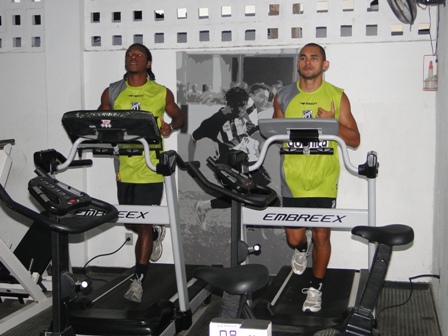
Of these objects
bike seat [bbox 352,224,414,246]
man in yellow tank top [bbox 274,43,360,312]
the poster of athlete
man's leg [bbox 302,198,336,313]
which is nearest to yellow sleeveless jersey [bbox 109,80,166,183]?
the poster of athlete

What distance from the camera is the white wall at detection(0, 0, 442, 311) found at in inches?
A: 182

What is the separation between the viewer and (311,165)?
3.99m

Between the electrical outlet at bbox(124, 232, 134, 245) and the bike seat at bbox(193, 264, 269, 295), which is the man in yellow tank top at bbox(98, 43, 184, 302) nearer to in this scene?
the electrical outlet at bbox(124, 232, 134, 245)

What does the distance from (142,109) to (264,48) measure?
1150mm

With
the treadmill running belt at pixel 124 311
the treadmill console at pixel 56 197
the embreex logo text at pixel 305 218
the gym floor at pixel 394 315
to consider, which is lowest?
the gym floor at pixel 394 315

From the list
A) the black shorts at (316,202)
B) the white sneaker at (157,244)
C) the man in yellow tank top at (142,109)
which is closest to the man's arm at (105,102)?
the man in yellow tank top at (142,109)

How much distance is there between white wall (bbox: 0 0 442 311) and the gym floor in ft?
0.62

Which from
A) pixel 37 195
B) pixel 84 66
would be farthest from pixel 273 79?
pixel 37 195

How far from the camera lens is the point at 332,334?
9.21 ft

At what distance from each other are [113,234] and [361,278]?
2.20 m

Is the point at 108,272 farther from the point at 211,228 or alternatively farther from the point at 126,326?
the point at 126,326

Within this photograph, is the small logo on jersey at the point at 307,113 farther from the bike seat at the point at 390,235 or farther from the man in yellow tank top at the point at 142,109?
the bike seat at the point at 390,235

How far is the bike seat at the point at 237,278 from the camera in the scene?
1.96 meters

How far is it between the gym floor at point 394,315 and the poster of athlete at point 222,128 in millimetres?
643
